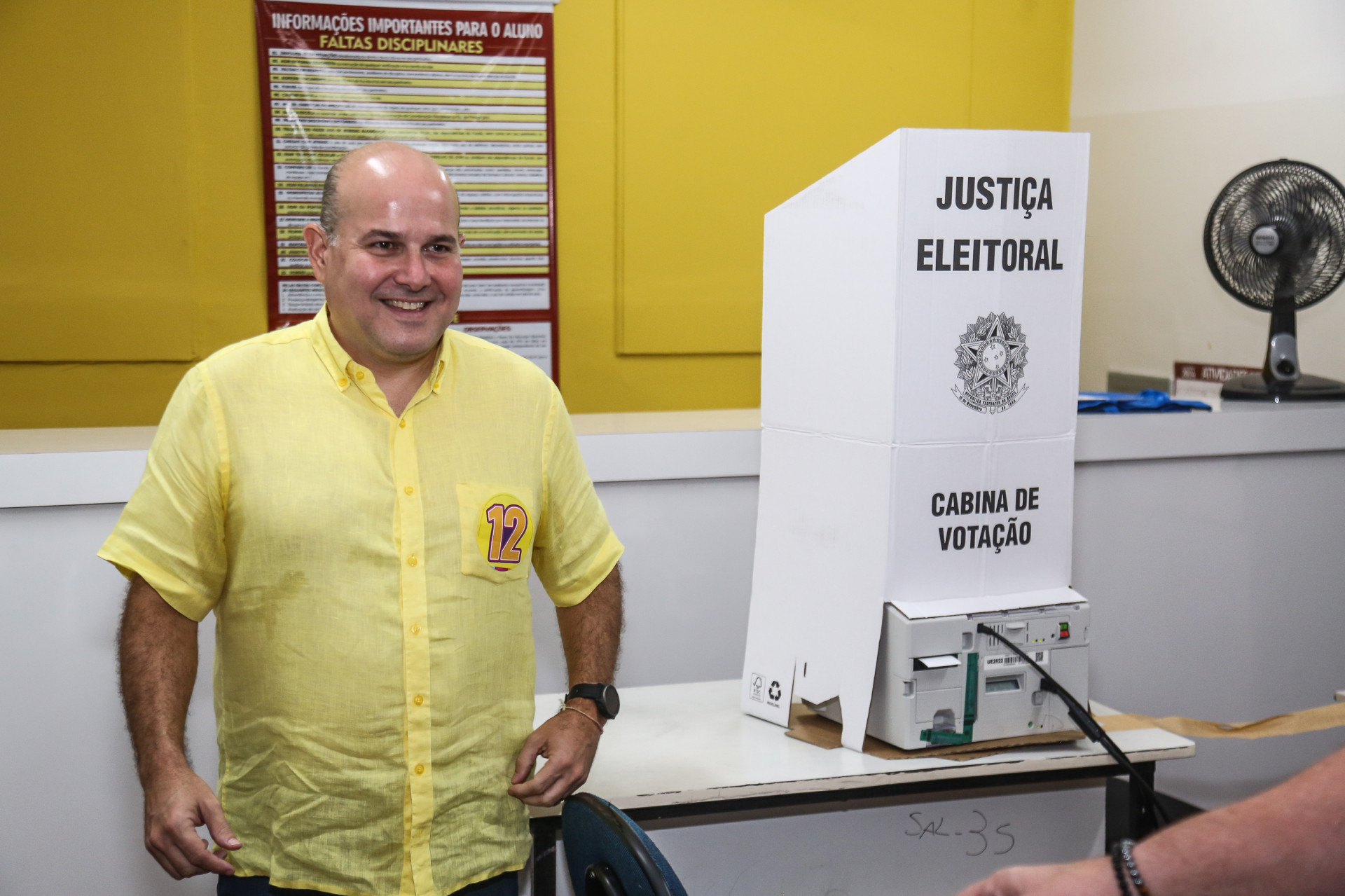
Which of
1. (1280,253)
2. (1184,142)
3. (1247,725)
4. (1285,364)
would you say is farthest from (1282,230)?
(1247,725)

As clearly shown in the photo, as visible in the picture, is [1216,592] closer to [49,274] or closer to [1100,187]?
[1100,187]

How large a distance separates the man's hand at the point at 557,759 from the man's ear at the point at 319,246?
2.14 ft

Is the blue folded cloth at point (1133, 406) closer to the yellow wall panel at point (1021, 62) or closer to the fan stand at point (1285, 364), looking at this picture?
the fan stand at point (1285, 364)

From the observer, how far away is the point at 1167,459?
2646mm

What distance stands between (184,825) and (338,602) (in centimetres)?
29

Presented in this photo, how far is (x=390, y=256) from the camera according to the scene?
4.62ft

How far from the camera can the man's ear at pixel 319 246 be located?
1450mm

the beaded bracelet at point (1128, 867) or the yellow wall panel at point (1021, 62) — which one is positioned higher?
the yellow wall panel at point (1021, 62)

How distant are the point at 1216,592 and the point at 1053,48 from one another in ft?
7.65

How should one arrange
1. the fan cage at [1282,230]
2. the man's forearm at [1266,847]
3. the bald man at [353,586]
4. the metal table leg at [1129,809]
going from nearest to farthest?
the man's forearm at [1266,847] → the bald man at [353,586] → the metal table leg at [1129,809] → the fan cage at [1282,230]

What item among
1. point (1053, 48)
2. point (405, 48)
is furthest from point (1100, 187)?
point (405, 48)

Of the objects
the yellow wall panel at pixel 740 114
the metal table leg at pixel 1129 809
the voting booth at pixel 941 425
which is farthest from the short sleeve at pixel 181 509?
the yellow wall panel at pixel 740 114

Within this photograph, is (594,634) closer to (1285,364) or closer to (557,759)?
(557,759)

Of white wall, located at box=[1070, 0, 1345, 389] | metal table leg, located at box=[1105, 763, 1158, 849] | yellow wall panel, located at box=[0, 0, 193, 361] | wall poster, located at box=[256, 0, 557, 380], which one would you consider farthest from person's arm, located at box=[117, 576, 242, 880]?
white wall, located at box=[1070, 0, 1345, 389]
